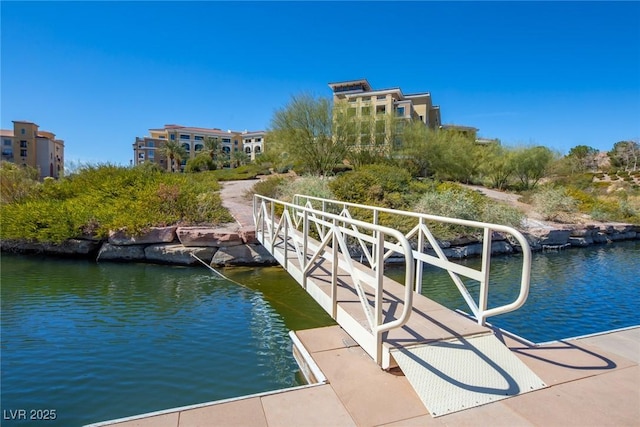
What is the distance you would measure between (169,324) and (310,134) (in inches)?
721

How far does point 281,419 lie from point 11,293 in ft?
23.2

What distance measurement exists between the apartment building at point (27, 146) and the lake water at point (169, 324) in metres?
54.0

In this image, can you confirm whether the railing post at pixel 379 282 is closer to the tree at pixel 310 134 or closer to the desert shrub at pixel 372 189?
the desert shrub at pixel 372 189

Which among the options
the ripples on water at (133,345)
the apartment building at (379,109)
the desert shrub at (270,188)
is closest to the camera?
the ripples on water at (133,345)

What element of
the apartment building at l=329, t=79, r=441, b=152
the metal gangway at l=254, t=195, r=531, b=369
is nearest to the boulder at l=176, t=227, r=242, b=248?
the metal gangway at l=254, t=195, r=531, b=369

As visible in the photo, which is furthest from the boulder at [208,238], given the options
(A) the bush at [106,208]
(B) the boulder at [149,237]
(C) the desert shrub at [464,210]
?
(C) the desert shrub at [464,210]

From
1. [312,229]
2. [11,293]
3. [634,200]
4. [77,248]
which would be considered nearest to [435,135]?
[634,200]

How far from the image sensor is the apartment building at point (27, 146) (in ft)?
171

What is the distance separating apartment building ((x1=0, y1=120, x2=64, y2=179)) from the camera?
52000 mm

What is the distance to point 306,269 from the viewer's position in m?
4.68

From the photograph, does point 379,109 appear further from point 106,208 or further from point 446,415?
point 446,415

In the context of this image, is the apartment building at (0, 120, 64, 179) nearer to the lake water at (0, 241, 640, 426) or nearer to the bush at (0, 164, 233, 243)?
the bush at (0, 164, 233, 243)

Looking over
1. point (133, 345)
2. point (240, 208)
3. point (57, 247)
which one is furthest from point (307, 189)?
point (133, 345)

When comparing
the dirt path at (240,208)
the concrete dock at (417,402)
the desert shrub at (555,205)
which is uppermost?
the desert shrub at (555,205)
